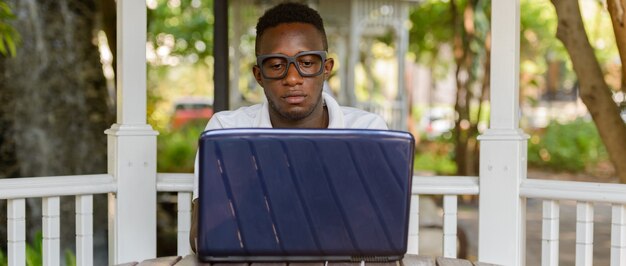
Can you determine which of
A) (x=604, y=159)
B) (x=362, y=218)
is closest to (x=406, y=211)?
(x=362, y=218)

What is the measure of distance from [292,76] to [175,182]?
1221 millimetres

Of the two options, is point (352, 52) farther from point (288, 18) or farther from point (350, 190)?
point (350, 190)

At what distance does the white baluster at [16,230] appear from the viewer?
9.10 ft

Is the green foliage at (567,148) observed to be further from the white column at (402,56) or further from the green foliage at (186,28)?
the green foliage at (186,28)

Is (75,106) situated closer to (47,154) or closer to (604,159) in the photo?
(47,154)

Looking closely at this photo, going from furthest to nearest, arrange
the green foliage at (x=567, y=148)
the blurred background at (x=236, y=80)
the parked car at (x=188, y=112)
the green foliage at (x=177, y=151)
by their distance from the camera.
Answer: the parked car at (x=188, y=112) → the green foliage at (x=567, y=148) → the green foliage at (x=177, y=151) → the blurred background at (x=236, y=80)

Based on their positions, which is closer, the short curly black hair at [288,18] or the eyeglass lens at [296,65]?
the eyeglass lens at [296,65]

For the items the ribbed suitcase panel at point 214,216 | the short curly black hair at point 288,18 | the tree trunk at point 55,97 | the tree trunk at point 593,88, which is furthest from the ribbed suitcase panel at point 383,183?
the tree trunk at point 55,97

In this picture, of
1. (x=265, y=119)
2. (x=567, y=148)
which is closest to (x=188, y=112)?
(x=567, y=148)

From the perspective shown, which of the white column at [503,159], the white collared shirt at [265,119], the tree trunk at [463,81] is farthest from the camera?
the tree trunk at [463,81]

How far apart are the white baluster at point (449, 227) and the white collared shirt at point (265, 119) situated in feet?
2.94

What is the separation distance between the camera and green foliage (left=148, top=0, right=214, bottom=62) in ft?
47.4

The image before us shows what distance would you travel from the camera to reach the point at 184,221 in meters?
2.95

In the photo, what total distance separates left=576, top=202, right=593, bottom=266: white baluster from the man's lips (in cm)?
132
